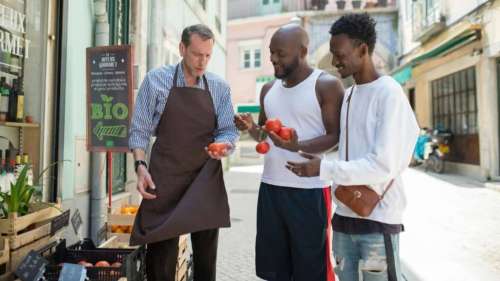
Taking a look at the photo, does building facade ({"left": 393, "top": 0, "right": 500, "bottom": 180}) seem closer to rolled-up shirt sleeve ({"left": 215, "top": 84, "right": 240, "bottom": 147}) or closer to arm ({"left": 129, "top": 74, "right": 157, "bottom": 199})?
rolled-up shirt sleeve ({"left": 215, "top": 84, "right": 240, "bottom": 147})

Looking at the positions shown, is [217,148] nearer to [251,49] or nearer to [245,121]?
[245,121]

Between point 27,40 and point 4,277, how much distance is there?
2747 mm

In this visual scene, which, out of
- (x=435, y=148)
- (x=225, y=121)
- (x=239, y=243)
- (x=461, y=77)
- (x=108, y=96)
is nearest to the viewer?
(x=225, y=121)

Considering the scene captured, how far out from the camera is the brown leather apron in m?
2.20

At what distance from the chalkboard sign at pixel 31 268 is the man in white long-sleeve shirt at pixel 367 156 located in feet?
5.74

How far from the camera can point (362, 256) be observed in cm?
187

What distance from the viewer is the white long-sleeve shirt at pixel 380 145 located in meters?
1.68

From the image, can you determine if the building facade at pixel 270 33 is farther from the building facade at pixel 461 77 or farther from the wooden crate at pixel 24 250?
the wooden crate at pixel 24 250

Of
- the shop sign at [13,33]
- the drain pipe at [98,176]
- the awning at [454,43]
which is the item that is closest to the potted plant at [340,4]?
the awning at [454,43]

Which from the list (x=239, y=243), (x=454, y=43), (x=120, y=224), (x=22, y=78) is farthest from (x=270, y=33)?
(x=120, y=224)

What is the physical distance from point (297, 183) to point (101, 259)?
1.77m

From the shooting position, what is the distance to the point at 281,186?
2189 millimetres

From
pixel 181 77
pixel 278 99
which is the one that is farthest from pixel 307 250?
pixel 181 77

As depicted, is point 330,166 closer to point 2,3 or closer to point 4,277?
point 4,277
